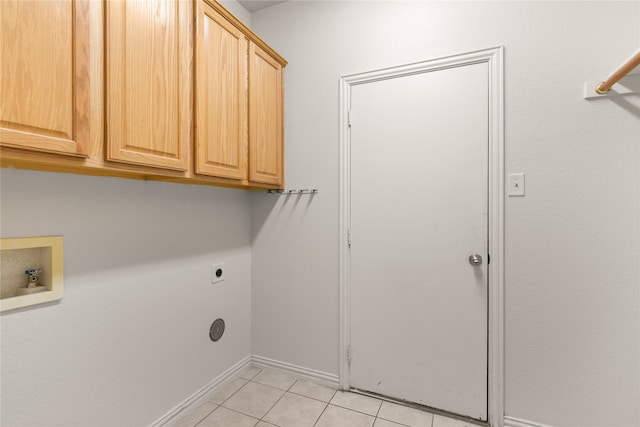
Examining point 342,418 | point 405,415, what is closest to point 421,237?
point 405,415

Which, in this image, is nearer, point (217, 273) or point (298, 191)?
point (217, 273)

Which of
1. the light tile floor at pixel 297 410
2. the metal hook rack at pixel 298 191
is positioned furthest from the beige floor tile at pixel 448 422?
the metal hook rack at pixel 298 191

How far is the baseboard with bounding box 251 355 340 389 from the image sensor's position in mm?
1938

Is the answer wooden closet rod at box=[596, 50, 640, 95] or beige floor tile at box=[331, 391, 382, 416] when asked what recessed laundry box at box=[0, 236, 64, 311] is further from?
wooden closet rod at box=[596, 50, 640, 95]

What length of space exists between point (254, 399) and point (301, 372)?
0.36m

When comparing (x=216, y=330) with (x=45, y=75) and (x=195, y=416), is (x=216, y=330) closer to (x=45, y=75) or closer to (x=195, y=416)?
(x=195, y=416)

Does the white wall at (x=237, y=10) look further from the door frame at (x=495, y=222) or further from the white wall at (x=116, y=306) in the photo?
the door frame at (x=495, y=222)

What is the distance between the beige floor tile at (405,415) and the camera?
5.26ft

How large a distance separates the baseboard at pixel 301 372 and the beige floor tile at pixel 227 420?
469mm

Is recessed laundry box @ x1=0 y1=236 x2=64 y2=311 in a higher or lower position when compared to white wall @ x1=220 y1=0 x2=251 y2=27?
lower

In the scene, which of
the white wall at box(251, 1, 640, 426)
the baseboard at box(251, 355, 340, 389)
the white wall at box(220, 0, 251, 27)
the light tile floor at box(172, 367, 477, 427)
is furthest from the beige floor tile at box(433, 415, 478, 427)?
the white wall at box(220, 0, 251, 27)

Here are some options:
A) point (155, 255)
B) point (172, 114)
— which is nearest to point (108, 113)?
point (172, 114)

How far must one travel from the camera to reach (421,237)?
1711 millimetres

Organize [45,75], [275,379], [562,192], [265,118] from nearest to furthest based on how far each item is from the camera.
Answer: [45,75], [562,192], [265,118], [275,379]
